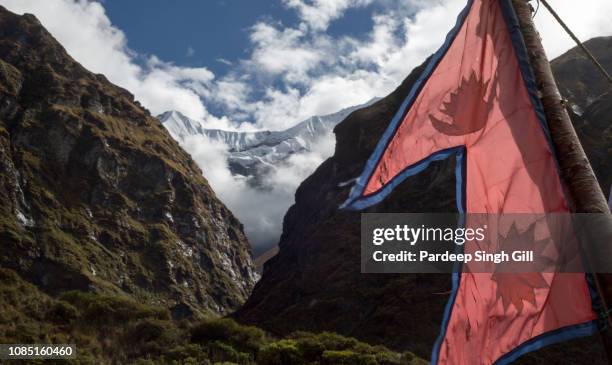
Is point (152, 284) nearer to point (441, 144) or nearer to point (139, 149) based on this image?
point (139, 149)

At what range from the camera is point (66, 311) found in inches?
1113

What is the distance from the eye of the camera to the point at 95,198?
409ft

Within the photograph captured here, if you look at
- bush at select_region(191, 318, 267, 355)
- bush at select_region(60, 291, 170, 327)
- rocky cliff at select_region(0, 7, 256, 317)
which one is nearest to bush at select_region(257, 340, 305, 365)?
bush at select_region(191, 318, 267, 355)

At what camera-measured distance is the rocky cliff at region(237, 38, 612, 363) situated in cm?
3725

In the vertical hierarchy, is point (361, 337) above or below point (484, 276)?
above

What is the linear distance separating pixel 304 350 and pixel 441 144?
18144 millimetres

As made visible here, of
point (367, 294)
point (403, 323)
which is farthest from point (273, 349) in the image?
point (367, 294)

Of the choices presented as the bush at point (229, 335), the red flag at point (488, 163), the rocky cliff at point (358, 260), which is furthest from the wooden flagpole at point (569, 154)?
the rocky cliff at point (358, 260)

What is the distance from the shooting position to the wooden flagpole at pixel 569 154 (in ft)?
9.81

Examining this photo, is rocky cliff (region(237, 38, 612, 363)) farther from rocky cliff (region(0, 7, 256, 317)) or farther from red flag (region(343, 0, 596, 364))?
rocky cliff (region(0, 7, 256, 317))

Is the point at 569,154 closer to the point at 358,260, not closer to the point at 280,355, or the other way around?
the point at 280,355

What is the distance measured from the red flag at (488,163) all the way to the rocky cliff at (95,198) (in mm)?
97154

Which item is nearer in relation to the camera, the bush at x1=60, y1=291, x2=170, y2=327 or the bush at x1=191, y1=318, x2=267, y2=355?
the bush at x1=191, y1=318, x2=267, y2=355

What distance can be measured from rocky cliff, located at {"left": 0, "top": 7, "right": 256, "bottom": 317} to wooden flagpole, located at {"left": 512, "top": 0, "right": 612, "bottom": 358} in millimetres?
97849
